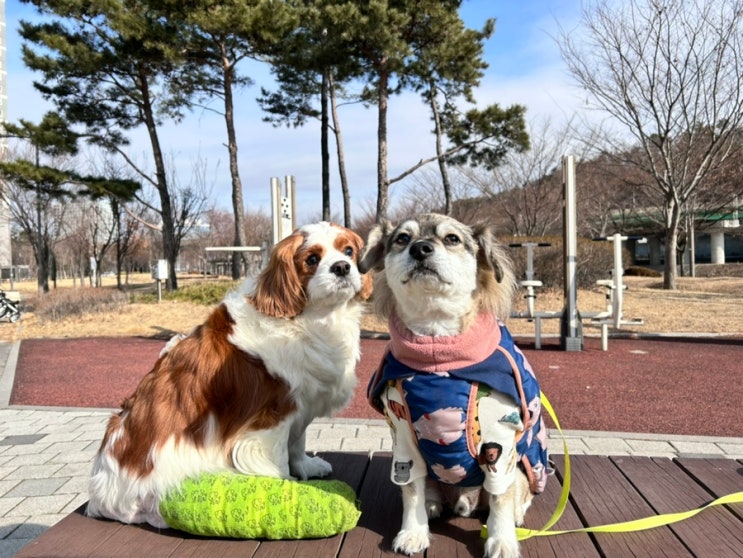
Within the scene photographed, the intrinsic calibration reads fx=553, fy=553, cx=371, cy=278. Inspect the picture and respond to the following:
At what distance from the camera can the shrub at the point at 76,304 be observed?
52.3 feet

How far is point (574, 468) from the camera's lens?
Answer: 2842 mm

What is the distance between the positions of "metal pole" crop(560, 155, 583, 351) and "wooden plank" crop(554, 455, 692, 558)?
669 cm

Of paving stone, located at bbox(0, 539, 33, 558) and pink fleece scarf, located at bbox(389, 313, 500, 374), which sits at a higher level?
pink fleece scarf, located at bbox(389, 313, 500, 374)

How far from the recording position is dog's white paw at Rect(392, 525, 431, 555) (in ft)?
6.42

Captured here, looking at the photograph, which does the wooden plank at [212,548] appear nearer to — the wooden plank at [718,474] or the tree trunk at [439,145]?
the wooden plank at [718,474]

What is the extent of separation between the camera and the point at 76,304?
635 inches

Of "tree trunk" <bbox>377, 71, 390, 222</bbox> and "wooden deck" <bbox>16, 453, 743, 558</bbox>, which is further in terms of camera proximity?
"tree trunk" <bbox>377, 71, 390, 222</bbox>

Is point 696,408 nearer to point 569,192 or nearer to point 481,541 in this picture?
point 569,192

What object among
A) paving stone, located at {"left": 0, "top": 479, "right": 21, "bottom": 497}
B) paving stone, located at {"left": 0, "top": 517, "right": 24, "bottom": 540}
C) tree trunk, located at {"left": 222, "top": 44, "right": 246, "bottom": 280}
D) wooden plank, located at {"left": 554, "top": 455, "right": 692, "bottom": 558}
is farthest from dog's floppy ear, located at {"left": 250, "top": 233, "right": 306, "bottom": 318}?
tree trunk, located at {"left": 222, "top": 44, "right": 246, "bottom": 280}

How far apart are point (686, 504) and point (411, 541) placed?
4.16 ft

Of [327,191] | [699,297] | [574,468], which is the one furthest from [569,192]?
[327,191]

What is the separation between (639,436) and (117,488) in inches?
174

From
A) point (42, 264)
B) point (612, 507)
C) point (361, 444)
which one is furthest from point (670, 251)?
point (42, 264)

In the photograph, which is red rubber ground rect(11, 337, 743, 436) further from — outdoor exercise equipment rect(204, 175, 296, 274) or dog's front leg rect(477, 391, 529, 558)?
dog's front leg rect(477, 391, 529, 558)
